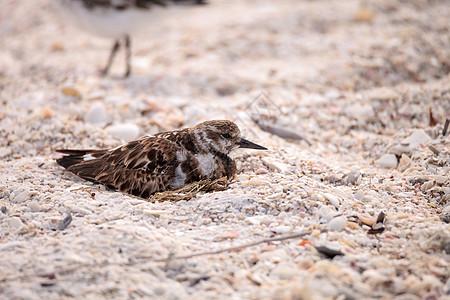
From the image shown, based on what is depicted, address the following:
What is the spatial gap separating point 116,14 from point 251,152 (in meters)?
2.82

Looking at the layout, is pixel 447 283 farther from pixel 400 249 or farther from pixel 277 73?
pixel 277 73

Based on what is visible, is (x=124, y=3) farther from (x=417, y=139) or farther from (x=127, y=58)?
(x=417, y=139)

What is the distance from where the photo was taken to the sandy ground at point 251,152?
1938 millimetres

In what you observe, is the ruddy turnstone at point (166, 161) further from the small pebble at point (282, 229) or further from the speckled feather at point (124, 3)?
the speckled feather at point (124, 3)

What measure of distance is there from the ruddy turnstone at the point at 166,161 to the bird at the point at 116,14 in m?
2.50

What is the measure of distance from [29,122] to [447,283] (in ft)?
11.0

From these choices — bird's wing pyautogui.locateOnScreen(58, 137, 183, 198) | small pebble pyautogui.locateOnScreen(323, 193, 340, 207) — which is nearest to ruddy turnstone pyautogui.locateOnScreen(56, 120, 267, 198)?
bird's wing pyautogui.locateOnScreen(58, 137, 183, 198)

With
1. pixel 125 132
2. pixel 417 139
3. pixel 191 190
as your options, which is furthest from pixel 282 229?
pixel 125 132

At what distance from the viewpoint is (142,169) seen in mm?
2836

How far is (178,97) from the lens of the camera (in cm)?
466

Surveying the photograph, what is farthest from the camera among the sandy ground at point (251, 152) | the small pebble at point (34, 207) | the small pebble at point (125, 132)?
the small pebble at point (125, 132)

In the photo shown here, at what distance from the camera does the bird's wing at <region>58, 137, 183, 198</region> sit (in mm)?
2830

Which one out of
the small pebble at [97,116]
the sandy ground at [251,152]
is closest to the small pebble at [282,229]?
the sandy ground at [251,152]

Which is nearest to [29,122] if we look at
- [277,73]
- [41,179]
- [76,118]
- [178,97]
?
[76,118]
